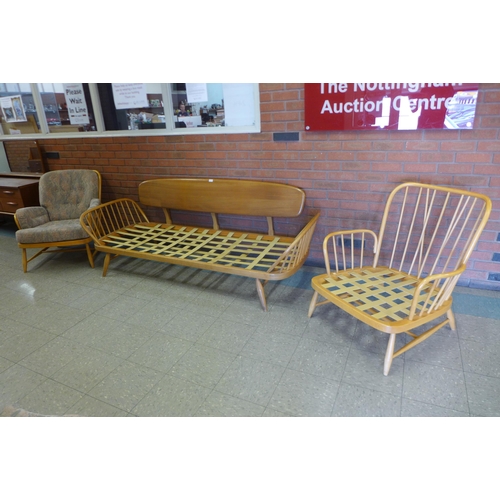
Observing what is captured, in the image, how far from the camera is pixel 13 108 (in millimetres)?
4375

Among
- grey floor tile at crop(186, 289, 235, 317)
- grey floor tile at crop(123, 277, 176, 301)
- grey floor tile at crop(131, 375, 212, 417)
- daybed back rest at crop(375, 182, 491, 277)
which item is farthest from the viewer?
grey floor tile at crop(123, 277, 176, 301)

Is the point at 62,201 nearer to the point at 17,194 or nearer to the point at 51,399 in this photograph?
the point at 17,194

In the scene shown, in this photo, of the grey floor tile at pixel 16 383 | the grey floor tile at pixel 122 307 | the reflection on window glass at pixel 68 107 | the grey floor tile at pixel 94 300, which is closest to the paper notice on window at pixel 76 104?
the reflection on window glass at pixel 68 107

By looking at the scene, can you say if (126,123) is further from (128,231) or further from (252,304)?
(252,304)

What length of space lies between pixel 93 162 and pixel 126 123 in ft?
2.16

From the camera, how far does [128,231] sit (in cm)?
331

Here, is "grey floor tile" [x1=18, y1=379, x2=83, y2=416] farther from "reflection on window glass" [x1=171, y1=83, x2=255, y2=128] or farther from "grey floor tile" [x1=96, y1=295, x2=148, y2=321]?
"reflection on window glass" [x1=171, y1=83, x2=255, y2=128]

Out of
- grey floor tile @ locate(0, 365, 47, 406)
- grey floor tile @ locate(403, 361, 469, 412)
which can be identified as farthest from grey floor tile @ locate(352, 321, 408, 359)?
grey floor tile @ locate(0, 365, 47, 406)

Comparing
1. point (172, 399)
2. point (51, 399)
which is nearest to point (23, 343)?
point (51, 399)

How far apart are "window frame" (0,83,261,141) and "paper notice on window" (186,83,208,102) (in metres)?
0.22

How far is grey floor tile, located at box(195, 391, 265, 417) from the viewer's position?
1623 millimetres

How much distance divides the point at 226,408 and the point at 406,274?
143 cm

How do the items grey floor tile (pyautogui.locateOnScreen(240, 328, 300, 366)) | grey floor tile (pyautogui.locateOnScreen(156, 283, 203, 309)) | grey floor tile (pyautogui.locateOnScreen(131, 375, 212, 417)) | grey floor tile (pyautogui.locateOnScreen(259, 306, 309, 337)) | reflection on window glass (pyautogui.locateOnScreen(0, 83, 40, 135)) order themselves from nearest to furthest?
grey floor tile (pyautogui.locateOnScreen(131, 375, 212, 417)), grey floor tile (pyautogui.locateOnScreen(240, 328, 300, 366)), grey floor tile (pyautogui.locateOnScreen(259, 306, 309, 337)), grey floor tile (pyautogui.locateOnScreen(156, 283, 203, 309)), reflection on window glass (pyautogui.locateOnScreen(0, 83, 40, 135))

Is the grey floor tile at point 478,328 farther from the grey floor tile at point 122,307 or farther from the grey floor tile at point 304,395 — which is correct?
the grey floor tile at point 122,307
